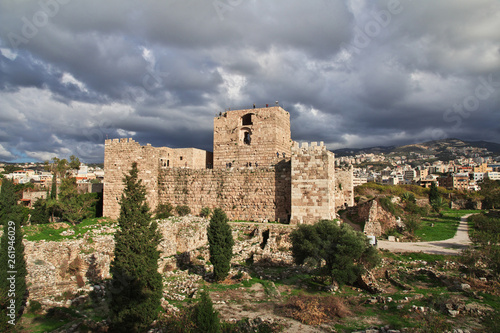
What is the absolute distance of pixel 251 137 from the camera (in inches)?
913

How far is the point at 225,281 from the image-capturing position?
510 inches

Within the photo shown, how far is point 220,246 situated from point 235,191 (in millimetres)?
7004

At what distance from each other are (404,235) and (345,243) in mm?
11962

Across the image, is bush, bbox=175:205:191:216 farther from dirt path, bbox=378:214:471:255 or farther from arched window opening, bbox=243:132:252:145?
dirt path, bbox=378:214:471:255

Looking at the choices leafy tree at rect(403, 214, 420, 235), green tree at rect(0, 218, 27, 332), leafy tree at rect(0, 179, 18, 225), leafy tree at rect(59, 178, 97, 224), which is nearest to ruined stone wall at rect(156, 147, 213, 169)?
leafy tree at rect(59, 178, 97, 224)

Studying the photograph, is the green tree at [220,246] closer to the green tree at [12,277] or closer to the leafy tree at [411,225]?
the green tree at [12,277]

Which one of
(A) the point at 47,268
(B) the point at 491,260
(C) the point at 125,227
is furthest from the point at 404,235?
(A) the point at 47,268

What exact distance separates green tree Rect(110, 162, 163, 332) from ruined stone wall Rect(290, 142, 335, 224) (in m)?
10.1

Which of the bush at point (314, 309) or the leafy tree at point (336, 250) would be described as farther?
the leafy tree at point (336, 250)

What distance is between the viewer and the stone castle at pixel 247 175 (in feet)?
58.1

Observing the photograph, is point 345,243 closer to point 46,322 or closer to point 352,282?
point 352,282

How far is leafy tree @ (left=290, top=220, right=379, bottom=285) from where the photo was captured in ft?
40.6

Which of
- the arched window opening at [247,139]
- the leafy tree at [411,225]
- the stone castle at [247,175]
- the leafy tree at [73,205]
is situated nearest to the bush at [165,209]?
the stone castle at [247,175]

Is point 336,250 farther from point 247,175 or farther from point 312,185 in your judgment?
point 247,175
